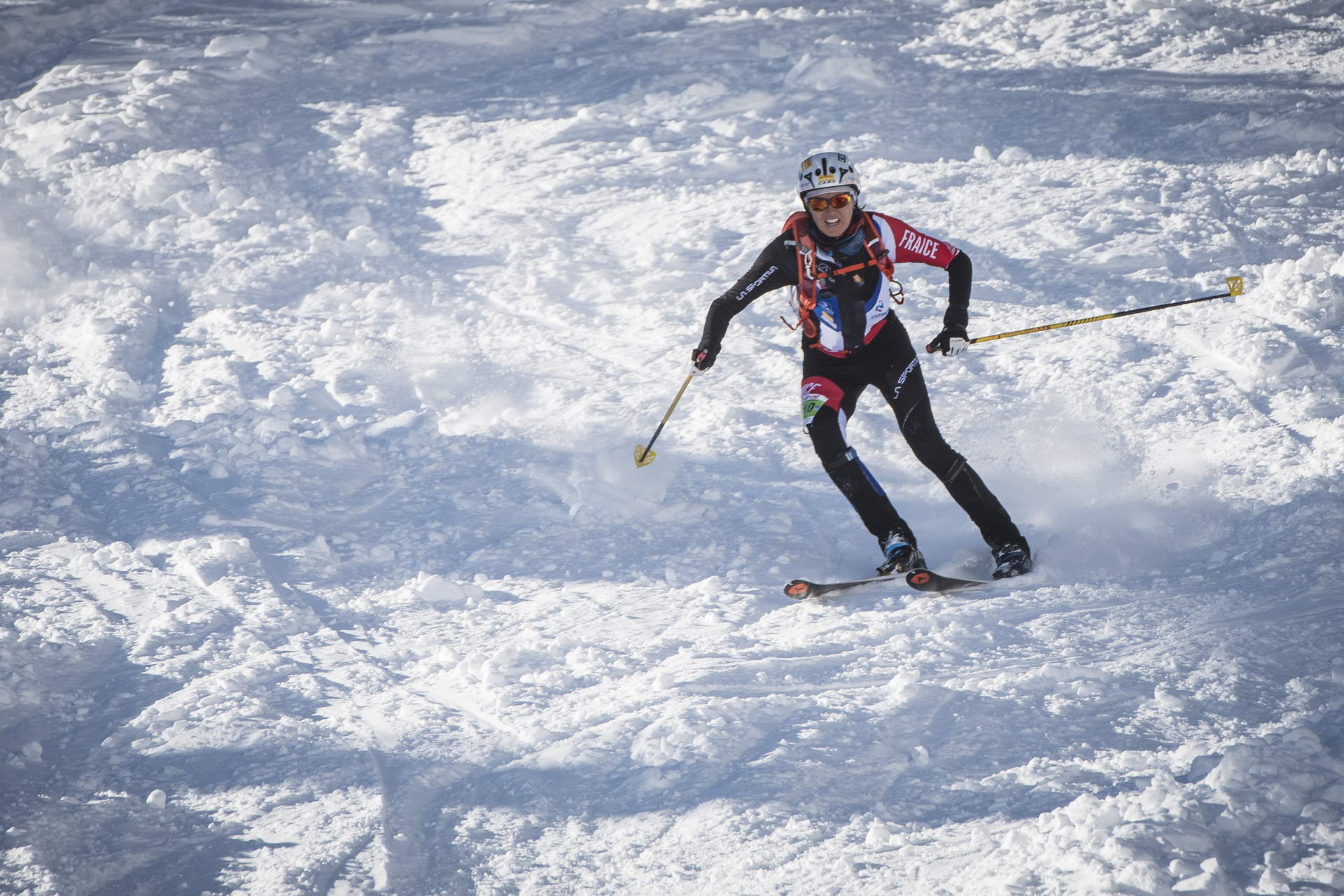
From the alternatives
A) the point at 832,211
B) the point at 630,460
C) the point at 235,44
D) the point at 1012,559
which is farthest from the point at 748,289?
the point at 235,44

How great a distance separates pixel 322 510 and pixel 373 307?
2618 millimetres

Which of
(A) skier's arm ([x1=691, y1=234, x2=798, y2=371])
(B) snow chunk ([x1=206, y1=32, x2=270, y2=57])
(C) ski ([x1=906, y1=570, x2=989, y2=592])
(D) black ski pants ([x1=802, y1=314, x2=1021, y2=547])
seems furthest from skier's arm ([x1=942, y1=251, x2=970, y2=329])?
(B) snow chunk ([x1=206, y1=32, x2=270, y2=57])

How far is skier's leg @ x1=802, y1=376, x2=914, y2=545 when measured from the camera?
4910 millimetres

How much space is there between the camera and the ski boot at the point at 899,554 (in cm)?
482

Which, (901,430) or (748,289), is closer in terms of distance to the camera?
(901,430)

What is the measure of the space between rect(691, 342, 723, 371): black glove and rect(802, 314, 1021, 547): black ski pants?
22.3 inches

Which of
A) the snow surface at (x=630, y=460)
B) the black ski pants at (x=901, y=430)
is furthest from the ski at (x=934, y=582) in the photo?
the black ski pants at (x=901, y=430)

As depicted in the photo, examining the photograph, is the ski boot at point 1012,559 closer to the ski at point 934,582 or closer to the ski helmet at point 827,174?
the ski at point 934,582

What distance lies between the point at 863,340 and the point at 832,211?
0.72 meters

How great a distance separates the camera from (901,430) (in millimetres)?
4965

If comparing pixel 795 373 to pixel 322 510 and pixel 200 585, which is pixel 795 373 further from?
pixel 200 585

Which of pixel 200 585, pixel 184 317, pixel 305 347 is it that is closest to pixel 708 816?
pixel 200 585

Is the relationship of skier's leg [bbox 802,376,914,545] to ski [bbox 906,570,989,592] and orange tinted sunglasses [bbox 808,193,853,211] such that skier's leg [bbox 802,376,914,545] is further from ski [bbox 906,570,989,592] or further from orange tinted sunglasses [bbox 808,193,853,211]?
orange tinted sunglasses [bbox 808,193,853,211]

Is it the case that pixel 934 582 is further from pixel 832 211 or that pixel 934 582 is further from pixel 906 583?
pixel 832 211
